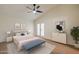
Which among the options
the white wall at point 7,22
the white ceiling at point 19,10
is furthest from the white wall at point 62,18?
the white wall at point 7,22

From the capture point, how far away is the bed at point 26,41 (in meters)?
1.92

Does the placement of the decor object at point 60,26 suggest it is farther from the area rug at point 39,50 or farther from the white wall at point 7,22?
the white wall at point 7,22

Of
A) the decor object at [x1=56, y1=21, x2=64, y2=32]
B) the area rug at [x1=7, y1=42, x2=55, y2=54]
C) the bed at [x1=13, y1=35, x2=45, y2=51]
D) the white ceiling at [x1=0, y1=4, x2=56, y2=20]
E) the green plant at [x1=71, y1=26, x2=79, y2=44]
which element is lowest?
the area rug at [x1=7, y1=42, x2=55, y2=54]

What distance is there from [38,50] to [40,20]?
0.60 meters

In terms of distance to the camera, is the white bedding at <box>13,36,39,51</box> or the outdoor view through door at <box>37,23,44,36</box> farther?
the outdoor view through door at <box>37,23,44,36</box>

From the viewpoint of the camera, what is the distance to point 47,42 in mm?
2002

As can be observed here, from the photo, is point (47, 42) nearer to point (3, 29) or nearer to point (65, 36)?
point (65, 36)

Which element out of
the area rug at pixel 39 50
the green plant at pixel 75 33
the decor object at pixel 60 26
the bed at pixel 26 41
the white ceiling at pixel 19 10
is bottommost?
the area rug at pixel 39 50

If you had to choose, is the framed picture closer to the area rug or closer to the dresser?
the dresser

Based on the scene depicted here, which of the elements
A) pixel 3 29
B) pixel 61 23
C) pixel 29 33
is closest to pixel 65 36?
Answer: pixel 61 23

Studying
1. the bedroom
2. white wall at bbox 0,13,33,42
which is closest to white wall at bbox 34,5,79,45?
the bedroom

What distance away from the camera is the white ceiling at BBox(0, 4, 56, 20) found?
1.89 metres

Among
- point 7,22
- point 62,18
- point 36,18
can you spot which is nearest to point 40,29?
point 36,18
